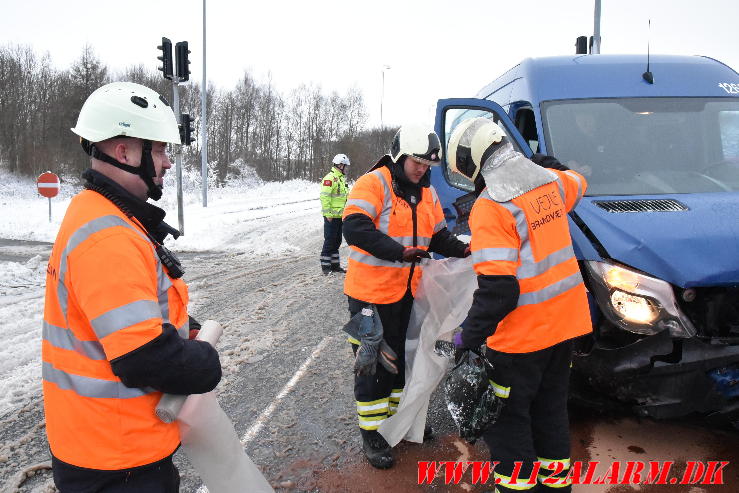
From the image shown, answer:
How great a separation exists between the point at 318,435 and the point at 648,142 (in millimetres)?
3249

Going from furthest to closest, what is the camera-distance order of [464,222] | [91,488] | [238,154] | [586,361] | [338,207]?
[238,154]
[338,207]
[464,222]
[586,361]
[91,488]

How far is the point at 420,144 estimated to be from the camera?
339cm

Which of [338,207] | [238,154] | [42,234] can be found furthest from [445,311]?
[238,154]

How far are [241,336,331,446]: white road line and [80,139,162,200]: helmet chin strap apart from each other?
2266 millimetres

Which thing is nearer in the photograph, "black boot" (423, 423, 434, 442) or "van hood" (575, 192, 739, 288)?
"van hood" (575, 192, 739, 288)

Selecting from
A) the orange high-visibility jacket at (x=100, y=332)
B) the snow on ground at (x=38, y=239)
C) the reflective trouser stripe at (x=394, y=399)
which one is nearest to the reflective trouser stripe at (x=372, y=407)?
the reflective trouser stripe at (x=394, y=399)

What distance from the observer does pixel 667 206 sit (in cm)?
326

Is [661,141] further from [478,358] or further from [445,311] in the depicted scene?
[478,358]

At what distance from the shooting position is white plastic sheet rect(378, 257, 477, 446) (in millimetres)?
3297

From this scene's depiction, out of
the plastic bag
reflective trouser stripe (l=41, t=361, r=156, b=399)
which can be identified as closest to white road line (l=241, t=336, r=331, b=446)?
the plastic bag

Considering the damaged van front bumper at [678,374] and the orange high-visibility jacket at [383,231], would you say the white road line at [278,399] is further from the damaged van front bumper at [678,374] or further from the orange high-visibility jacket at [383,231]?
the damaged van front bumper at [678,374]

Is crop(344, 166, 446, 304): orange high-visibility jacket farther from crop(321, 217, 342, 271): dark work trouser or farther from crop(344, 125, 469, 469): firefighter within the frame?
crop(321, 217, 342, 271): dark work trouser

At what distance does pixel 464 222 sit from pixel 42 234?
503 inches

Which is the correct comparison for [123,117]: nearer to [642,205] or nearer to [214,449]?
[214,449]
